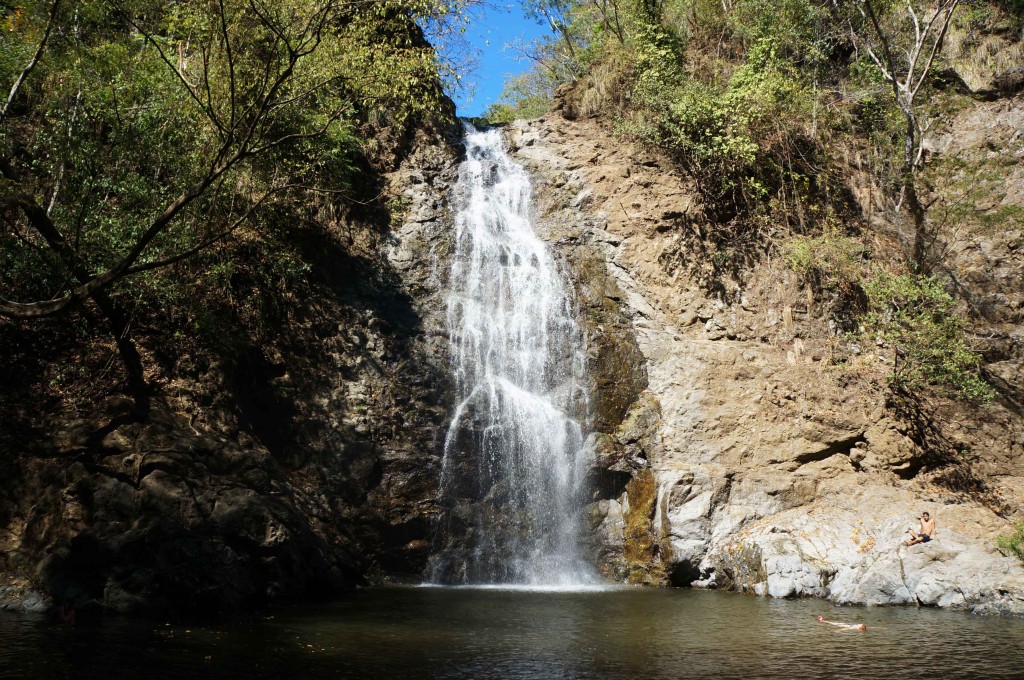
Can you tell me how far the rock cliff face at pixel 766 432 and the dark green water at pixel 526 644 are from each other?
6.12 feet

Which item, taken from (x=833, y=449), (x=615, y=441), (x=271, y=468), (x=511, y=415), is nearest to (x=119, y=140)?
(x=271, y=468)

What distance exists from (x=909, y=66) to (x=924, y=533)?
15.2 meters

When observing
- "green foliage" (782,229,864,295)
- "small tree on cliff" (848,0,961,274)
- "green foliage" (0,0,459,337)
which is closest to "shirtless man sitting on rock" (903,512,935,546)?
"green foliage" (782,229,864,295)

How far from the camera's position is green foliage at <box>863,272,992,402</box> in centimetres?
1471

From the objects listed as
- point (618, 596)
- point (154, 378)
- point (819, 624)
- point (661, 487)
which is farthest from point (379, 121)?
point (819, 624)

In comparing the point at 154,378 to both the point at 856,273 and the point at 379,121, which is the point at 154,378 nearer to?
the point at 379,121

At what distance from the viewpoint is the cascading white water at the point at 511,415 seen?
14227 millimetres

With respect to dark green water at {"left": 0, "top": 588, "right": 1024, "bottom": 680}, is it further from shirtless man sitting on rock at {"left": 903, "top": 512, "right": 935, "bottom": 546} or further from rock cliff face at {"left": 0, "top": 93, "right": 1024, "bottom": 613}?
shirtless man sitting on rock at {"left": 903, "top": 512, "right": 935, "bottom": 546}

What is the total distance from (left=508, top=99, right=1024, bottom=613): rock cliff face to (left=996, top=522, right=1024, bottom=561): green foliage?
1.04ft

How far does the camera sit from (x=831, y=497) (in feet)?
46.2

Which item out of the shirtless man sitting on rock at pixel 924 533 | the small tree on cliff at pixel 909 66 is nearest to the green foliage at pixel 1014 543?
the shirtless man sitting on rock at pixel 924 533

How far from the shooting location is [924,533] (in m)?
12.5

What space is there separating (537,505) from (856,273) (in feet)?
33.0

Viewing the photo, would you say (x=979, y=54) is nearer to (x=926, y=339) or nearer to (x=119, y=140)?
(x=926, y=339)
